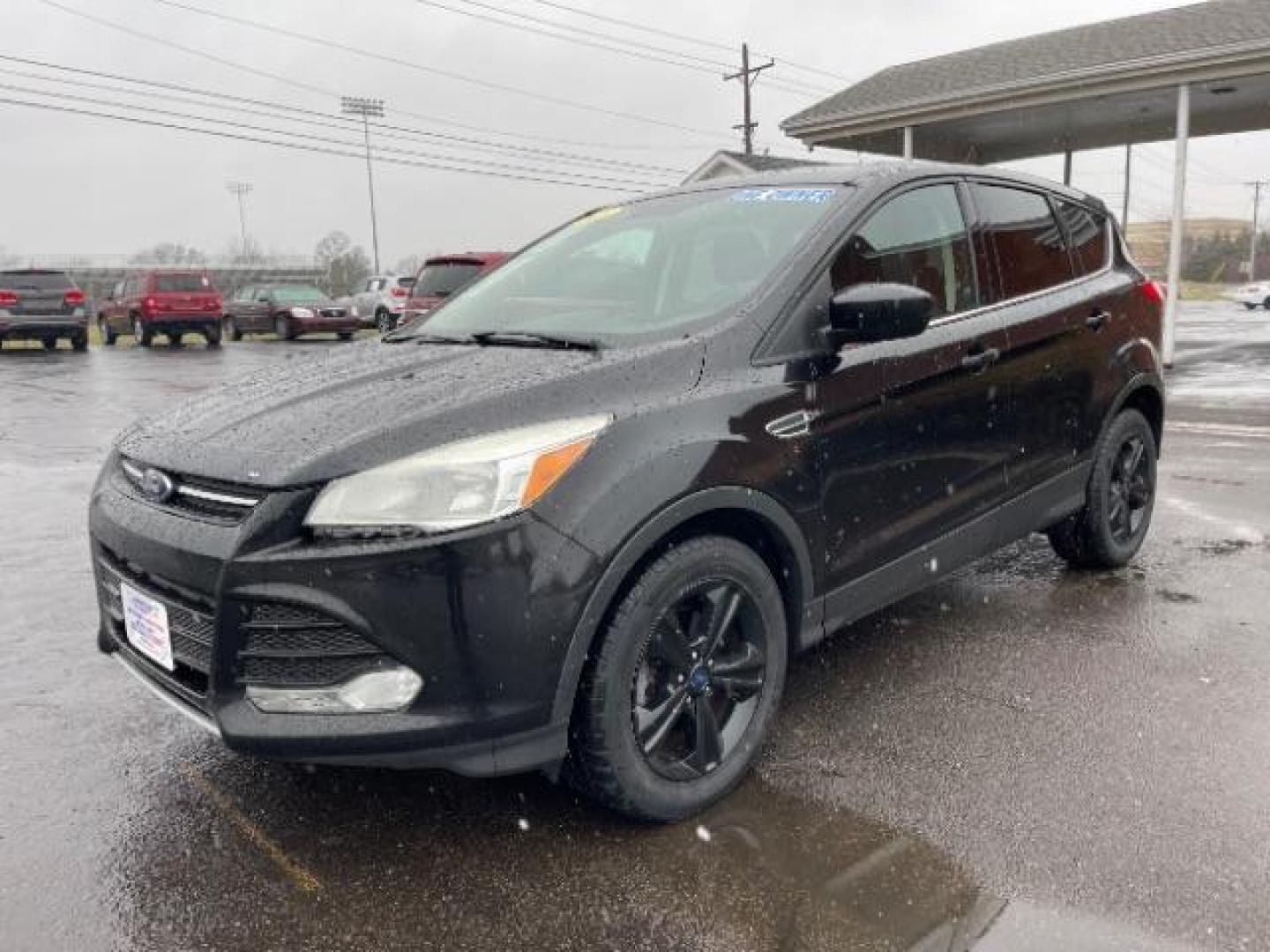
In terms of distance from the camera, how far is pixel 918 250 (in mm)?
3430

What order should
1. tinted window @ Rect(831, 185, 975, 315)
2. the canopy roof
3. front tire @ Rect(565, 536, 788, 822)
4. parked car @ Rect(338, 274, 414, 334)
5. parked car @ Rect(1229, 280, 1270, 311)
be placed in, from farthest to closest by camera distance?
parked car @ Rect(1229, 280, 1270, 311), parked car @ Rect(338, 274, 414, 334), the canopy roof, tinted window @ Rect(831, 185, 975, 315), front tire @ Rect(565, 536, 788, 822)

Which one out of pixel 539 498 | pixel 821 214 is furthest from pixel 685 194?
pixel 539 498

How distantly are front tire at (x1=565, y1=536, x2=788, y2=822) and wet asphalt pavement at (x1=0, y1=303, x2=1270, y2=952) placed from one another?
5.1 inches

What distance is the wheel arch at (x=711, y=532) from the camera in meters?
2.32

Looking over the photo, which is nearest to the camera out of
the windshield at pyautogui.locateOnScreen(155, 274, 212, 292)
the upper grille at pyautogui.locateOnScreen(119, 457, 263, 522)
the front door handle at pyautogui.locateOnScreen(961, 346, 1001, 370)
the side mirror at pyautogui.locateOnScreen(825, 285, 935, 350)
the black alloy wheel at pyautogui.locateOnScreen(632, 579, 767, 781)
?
the upper grille at pyautogui.locateOnScreen(119, 457, 263, 522)

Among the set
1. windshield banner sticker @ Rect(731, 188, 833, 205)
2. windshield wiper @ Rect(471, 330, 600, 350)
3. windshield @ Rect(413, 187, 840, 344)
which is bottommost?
windshield wiper @ Rect(471, 330, 600, 350)

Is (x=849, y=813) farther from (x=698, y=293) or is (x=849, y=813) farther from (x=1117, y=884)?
(x=698, y=293)

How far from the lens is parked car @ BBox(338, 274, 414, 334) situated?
25.2 metres

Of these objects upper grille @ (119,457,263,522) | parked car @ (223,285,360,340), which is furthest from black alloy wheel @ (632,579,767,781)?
parked car @ (223,285,360,340)

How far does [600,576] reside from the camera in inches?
91.4

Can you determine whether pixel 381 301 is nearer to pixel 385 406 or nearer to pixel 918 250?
pixel 918 250

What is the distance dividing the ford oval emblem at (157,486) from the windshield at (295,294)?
22872 mm

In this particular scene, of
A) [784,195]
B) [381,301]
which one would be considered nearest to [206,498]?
[784,195]

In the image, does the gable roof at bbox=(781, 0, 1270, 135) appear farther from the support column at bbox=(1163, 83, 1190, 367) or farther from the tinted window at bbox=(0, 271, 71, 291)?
the tinted window at bbox=(0, 271, 71, 291)
